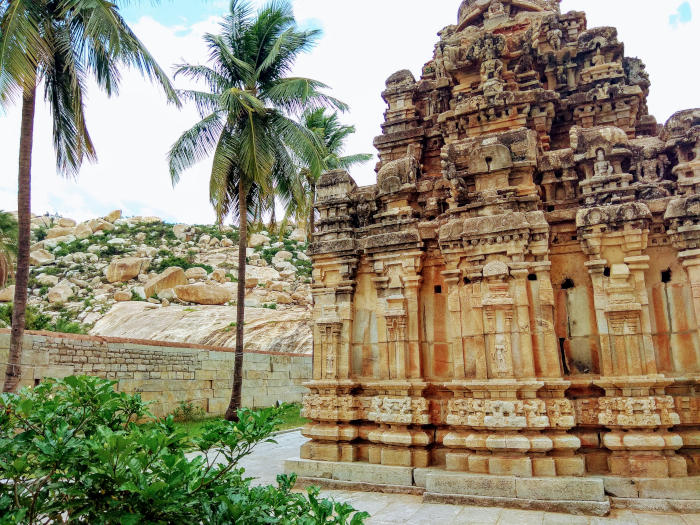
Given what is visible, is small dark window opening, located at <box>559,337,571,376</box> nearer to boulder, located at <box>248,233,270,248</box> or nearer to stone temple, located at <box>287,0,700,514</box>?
stone temple, located at <box>287,0,700,514</box>

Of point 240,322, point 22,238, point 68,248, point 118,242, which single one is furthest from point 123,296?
point 22,238

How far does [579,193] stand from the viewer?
746 centimetres

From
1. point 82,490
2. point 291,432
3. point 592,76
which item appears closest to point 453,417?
point 82,490

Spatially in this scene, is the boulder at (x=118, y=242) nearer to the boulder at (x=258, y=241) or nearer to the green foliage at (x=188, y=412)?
the boulder at (x=258, y=241)

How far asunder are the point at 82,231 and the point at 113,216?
5927 mm

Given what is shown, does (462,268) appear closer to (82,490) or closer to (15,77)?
(82,490)

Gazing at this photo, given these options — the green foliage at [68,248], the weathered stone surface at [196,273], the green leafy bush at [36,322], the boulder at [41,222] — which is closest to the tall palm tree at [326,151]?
the green leafy bush at [36,322]

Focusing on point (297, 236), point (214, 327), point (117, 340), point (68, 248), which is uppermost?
point (297, 236)

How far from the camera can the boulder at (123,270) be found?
44344 mm

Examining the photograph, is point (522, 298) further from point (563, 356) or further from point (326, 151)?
point (326, 151)

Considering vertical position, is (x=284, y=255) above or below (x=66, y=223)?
below

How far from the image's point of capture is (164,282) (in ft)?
125

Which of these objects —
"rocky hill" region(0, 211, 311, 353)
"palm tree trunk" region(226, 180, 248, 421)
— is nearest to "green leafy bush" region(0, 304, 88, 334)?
"rocky hill" region(0, 211, 311, 353)

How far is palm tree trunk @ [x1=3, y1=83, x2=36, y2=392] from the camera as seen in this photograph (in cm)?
1085
